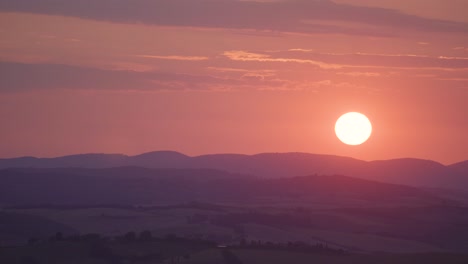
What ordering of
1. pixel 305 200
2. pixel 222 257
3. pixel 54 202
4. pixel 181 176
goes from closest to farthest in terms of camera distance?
pixel 222 257 < pixel 305 200 < pixel 54 202 < pixel 181 176

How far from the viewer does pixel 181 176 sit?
577 feet

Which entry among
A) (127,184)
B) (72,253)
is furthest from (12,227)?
(127,184)

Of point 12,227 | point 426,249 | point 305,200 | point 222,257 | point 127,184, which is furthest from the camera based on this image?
point 127,184

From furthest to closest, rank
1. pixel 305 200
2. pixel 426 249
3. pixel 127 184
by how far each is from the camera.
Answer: pixel 127 184 < pixel 305 200 < pixel 426 249

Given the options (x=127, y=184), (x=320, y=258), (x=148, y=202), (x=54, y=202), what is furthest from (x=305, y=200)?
(x=320, y=258)

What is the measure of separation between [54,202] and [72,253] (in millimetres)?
68120

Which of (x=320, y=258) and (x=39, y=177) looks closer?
(x=320, y=258)

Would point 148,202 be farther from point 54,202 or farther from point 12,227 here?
point 12,227

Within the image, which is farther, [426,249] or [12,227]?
[12,227]

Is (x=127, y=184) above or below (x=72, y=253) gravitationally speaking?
above

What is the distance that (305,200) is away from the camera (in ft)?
398

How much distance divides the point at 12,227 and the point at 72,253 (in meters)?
29.2

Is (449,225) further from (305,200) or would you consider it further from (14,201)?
(14,201)

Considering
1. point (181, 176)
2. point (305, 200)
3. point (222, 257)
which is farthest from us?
point (181, 176)
